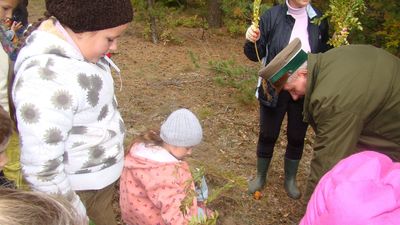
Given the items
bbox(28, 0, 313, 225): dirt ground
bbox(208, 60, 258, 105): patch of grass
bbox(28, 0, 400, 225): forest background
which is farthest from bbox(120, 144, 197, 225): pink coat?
bbox(208, 60, 258, 105): patch of grass

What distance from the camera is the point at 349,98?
218cm

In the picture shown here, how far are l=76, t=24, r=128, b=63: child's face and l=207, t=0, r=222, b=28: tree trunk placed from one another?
781cm

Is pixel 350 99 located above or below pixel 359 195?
below

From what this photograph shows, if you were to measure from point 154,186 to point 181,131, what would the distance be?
12.9 inches

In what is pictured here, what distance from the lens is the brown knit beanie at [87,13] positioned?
174 cm

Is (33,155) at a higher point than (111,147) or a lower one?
higher

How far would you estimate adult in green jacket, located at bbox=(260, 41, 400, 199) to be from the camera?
2.21 metres

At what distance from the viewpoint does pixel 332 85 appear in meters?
2.24

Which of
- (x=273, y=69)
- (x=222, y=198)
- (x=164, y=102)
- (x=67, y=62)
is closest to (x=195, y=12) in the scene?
(x=164, y=102)

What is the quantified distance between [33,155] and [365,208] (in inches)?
50.1

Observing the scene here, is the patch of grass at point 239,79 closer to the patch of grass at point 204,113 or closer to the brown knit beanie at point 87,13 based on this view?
the patch of grass at point 204,113

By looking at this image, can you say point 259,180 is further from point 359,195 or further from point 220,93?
point 359,195

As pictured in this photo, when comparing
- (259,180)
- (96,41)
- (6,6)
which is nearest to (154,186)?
(96,41)

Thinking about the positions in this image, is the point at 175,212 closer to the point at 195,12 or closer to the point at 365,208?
the point at 365,208
